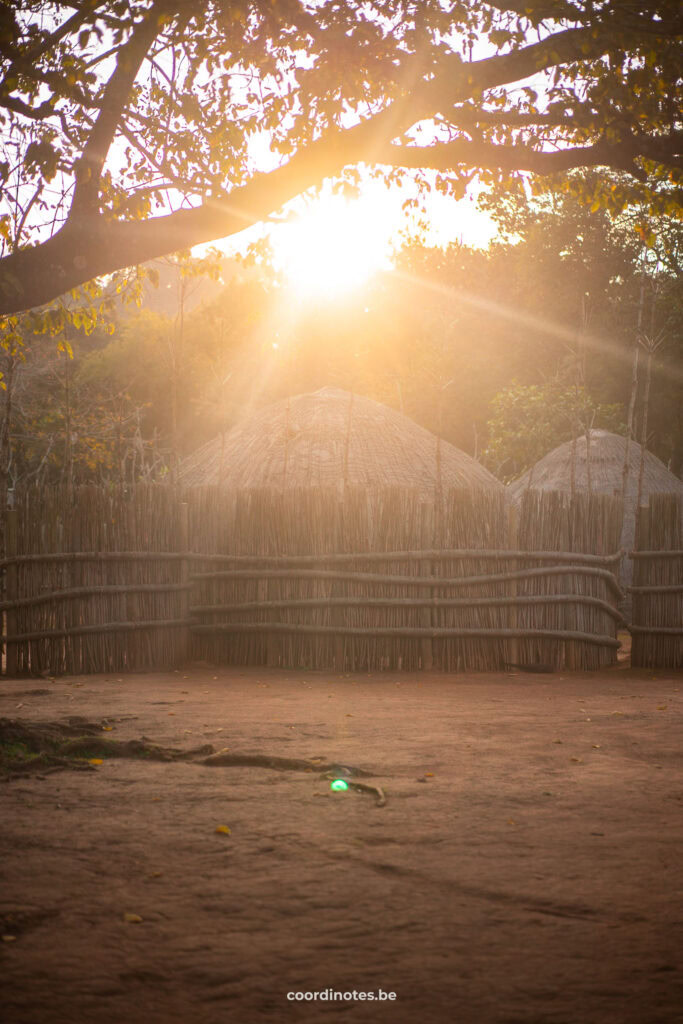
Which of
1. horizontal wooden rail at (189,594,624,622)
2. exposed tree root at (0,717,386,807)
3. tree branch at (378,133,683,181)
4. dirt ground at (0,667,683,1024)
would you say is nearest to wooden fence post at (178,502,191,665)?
horizontal wooden rail at (189,594,624,622)

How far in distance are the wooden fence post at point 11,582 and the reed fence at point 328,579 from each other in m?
0.19

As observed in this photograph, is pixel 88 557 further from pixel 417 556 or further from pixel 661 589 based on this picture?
pixel 661 589

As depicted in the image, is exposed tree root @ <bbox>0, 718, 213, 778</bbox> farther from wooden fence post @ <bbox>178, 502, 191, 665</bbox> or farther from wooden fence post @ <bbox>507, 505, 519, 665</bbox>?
wooden fence post @ <bbox>507, 505, 519, 665</bbox>

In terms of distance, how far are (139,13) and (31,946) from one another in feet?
15.1

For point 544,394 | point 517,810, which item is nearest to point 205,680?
point 517,810

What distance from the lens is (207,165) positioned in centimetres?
673

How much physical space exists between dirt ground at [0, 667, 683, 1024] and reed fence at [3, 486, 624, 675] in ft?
10.4

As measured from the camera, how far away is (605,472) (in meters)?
14.9

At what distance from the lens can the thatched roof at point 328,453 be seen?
42.6ft

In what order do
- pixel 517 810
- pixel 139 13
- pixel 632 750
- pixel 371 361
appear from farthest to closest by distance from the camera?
1. pixel 371 361
2. pixel 139 13
3. pixel 632 750
4. pixel 517 810

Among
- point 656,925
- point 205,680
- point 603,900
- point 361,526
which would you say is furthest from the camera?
point 361,526

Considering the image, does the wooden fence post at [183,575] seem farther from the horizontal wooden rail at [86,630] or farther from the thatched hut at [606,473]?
the thatched hut at [606,473]

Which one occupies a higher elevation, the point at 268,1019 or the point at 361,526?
the point at 361,526

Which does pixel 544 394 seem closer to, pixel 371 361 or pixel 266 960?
pixel 371 361
